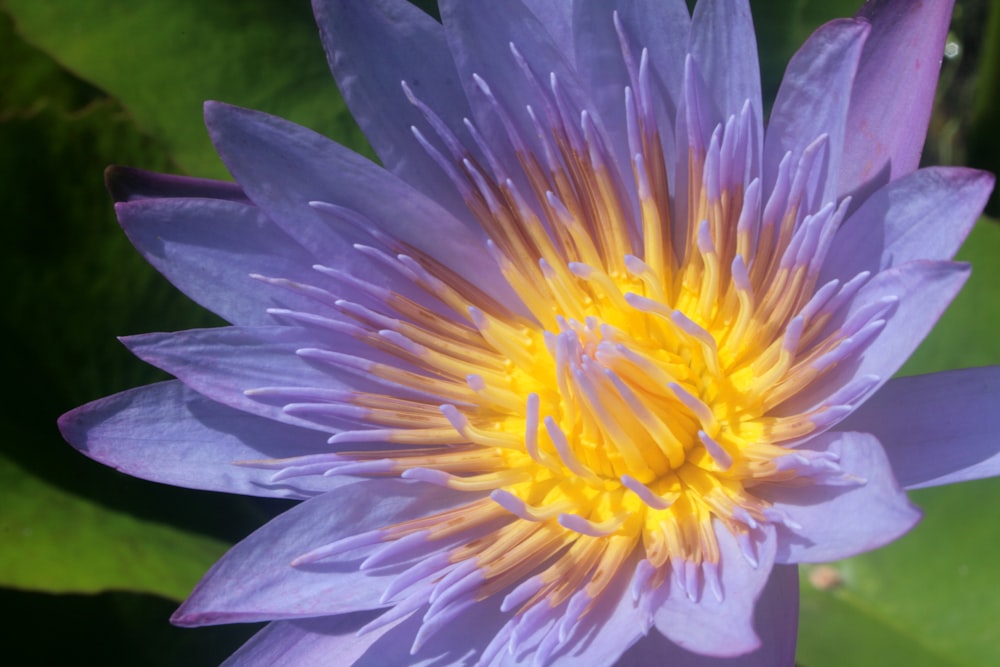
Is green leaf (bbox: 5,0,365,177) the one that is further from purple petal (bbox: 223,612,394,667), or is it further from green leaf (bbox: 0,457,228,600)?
purple petal (bbox: 223,612,394,667)

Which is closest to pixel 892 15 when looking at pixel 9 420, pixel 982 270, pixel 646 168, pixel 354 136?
pixel 646 168

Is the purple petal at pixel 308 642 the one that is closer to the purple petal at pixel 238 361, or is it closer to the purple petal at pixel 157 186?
the purple petal at pixel 238 361

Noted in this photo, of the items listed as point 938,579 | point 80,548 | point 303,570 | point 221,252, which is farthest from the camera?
point 938,579

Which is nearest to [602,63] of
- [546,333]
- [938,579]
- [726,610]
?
[546,333]

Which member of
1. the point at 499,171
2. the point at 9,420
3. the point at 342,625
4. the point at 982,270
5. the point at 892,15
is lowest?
the point at 982,270

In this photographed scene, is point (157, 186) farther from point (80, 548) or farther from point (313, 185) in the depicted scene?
point (80, 548)

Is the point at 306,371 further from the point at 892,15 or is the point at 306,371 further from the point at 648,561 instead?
the point at 892,15

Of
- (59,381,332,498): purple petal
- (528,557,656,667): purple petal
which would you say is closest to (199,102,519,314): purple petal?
(59,381,332,498): purple petal
